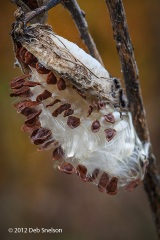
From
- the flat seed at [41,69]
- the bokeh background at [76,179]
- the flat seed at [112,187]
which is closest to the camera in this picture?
the flat seed at [41,69]

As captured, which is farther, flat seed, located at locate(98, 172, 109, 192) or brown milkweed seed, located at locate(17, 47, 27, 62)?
flat seed, located at locate(98, 172, 109, 192)

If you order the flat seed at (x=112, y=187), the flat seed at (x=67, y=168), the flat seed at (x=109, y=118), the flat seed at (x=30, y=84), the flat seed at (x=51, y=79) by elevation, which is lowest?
the flat seed at (x=112, y=187)

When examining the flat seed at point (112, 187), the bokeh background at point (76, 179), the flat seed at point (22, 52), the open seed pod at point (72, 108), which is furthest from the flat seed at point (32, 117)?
the bokeh background at point (76, 179)

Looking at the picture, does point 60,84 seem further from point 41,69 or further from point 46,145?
point 46,145

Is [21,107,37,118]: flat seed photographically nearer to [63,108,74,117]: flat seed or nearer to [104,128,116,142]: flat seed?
[63,108,74,117]: flat seed

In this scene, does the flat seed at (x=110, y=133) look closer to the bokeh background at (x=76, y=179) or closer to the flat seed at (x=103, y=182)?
the flat seed at (x=103, y=182)

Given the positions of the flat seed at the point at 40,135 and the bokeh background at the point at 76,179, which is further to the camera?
the bokeh background at the point at 76,179

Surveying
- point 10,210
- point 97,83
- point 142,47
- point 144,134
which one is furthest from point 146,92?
point 97,83

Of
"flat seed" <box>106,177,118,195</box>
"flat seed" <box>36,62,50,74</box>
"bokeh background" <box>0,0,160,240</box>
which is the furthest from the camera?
"bokeh background" <box>0,0,160,240</box>

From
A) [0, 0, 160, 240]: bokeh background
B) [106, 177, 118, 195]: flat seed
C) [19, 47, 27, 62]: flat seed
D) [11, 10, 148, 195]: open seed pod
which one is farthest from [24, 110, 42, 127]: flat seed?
[0, 0, 160, 240]: bokeh background
